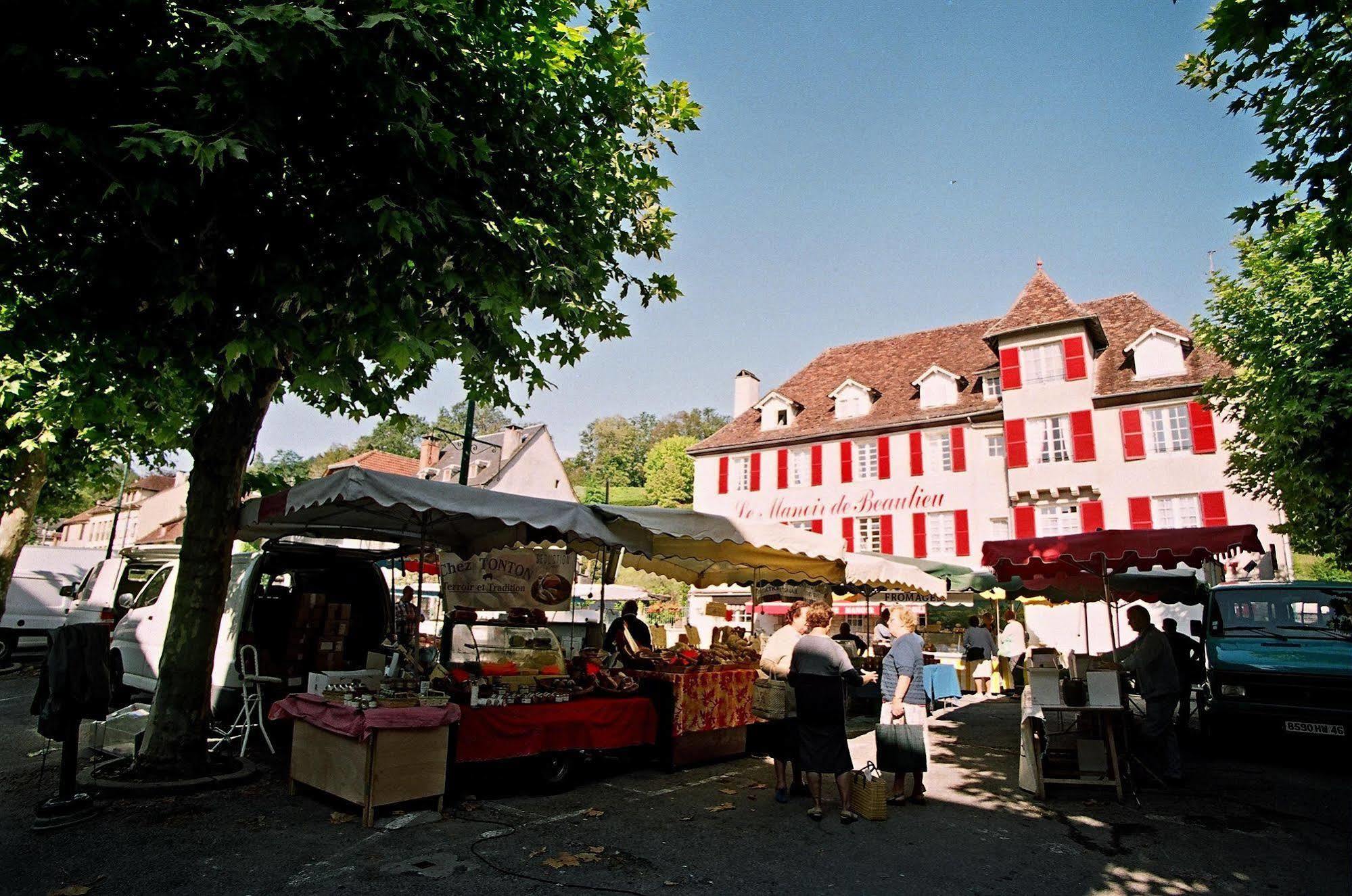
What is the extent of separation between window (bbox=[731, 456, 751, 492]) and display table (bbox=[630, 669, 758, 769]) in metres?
25.0

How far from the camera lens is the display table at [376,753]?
19.1 feet

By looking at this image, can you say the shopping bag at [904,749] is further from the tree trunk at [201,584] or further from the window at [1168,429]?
the window at [1168,429]

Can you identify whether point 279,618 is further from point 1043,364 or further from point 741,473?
point 741,473

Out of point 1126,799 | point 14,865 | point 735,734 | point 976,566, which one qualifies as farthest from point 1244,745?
point 976,566

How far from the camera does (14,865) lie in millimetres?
4859

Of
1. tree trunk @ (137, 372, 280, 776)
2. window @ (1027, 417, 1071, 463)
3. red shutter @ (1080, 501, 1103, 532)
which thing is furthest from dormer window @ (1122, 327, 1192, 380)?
tree trunk @ (137, 372, 280, 776)

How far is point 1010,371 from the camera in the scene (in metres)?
27.4

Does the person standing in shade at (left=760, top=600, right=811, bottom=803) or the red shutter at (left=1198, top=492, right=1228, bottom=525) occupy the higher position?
the red shutter at (left=1198, top=492, right=1228, bottom=525)

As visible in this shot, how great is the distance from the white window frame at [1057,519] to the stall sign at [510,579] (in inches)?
831

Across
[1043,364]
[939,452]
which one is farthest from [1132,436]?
[939,452]

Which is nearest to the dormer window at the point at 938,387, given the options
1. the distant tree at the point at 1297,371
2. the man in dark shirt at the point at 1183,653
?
the distant tree at the point at 1297,371

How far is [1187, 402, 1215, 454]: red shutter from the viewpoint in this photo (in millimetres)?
23766

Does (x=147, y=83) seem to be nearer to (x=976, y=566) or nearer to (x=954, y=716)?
(x=954, y=716)

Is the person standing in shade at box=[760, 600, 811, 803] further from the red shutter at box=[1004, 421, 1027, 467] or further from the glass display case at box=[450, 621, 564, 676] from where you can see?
the red shutter at box=[1004, 421, 1027, 467]
